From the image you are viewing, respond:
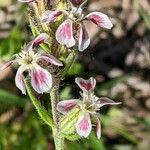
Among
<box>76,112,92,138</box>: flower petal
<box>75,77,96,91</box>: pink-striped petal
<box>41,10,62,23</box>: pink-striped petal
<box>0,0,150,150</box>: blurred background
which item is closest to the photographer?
<box>41,10,62,23</box>: pink-striped petal

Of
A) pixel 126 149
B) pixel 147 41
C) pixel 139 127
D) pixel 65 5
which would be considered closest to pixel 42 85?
pixel 65 5

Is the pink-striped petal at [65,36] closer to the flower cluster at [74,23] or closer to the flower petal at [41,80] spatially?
the flower cluster at [74,23]

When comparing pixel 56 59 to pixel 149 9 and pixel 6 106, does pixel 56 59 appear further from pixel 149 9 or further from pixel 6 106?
pixel 149 9

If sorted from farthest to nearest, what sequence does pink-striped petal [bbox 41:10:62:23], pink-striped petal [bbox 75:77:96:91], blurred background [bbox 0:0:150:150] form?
blurred background [bbox 0:0:150:150] < pink-striped petal [bbox 75:77:96:91] < pink-striped petal [bbox 41:10:62:23]

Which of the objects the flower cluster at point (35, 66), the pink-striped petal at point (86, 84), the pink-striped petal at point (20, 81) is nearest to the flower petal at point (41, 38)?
the flower cluster at point (35, 66)

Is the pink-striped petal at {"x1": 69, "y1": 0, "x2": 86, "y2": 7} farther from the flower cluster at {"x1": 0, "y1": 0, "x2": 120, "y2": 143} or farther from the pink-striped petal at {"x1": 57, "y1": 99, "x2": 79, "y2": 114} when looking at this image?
the pink-striped petal at {"x1": 57, "y1": 99, "x2": 79, "y2": 114}

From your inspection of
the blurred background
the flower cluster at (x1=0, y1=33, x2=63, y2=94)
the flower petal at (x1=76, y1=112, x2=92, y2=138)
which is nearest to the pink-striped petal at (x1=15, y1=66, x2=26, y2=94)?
the flower cluster at (x1=0, y1=33, x2=63, y2=94)

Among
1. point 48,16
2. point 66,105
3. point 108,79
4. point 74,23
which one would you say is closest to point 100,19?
point 74,23
